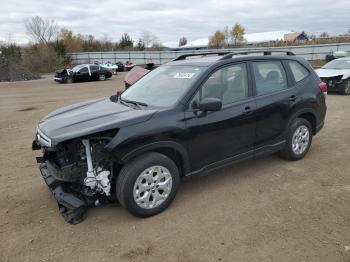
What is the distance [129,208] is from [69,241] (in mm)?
689

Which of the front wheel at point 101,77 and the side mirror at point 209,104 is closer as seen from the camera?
the side mirror at point 209,104

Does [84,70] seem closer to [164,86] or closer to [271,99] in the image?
[164,86]

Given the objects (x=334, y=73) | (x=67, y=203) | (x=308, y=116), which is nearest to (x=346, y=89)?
(x=334, y=73)

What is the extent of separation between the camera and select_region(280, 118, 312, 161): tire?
5145mm

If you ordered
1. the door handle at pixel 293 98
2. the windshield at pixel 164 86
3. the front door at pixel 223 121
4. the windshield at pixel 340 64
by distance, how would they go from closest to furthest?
the front door at pixel 223 121 < the windshield at pixel 164 86 < the door handle at pixel 293 98 < the windshield at pixel 340 64

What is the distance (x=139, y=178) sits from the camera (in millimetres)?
3590

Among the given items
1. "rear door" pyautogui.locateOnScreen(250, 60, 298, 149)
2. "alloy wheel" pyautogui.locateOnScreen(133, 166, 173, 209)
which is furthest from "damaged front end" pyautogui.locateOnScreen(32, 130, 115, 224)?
"rear door" pyautogui.locateOnScreen(250, 60, 298, 149)

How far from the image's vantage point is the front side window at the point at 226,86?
4.11 meters

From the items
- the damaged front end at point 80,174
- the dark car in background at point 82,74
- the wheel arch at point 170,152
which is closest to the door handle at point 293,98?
the wheel arch at point 170,152

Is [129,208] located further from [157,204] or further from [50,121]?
[50,121]

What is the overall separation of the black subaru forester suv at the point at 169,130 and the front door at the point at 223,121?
0.04ft

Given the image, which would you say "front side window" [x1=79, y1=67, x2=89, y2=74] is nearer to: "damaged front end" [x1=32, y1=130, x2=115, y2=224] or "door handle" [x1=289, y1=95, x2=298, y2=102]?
"door handle" [x1=289, y1=95, x2=298, y2=102]

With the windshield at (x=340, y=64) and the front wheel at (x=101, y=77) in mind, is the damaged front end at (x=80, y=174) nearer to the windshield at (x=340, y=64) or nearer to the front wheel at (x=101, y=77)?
the windshield at (x=340, y=64)

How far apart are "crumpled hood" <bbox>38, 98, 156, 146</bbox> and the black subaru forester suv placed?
0.04ft
